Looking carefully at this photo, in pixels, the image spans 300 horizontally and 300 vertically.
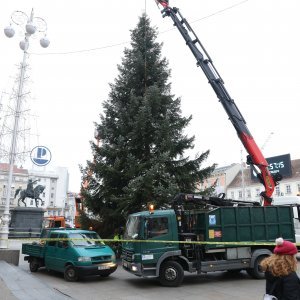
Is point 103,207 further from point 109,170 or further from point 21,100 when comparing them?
point 21,100

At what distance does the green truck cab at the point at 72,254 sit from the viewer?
11.8 meters

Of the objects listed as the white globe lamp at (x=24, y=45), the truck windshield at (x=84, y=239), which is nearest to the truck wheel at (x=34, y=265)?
the truck windshield at (x=84, y=239)

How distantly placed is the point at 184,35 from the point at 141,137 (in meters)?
5.24

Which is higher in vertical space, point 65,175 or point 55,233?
point 65,175

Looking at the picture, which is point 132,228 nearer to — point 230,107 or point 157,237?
point 157,237

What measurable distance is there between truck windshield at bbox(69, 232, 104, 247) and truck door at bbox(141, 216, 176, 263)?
2.47 metres

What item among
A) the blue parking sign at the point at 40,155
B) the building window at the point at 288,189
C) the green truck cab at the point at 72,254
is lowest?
the green truck cab at the point at 72,254

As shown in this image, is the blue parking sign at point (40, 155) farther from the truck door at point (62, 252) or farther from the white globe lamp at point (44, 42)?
the white globe lamp at point (44, 42)

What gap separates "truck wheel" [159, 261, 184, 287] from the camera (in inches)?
445

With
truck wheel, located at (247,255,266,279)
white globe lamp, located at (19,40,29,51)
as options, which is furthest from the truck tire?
white globe lamp, located at (19,40,29,51)

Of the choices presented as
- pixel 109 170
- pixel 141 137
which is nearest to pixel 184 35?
pixel 141 137

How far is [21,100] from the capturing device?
15.8 m

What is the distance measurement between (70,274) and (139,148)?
7780 mm

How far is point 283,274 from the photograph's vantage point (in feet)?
12.8
